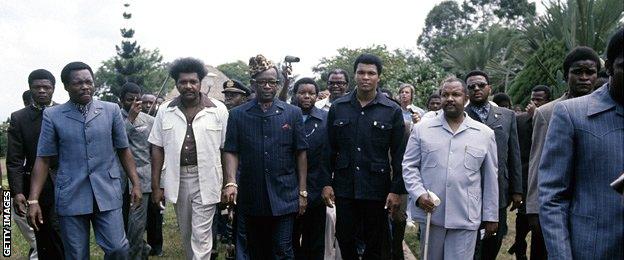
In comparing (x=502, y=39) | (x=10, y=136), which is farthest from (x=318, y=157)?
(x=502, y=39)

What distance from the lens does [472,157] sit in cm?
483

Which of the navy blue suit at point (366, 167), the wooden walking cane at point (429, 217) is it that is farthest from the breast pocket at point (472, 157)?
the navy blue suit at point (366, 167)

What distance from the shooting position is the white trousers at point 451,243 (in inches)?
190

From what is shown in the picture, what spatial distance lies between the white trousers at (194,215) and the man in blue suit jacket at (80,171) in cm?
72

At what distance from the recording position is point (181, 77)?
5855 mm

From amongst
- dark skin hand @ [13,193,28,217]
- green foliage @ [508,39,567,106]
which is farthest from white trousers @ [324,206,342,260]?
green foliage @ [508,39,567,106]

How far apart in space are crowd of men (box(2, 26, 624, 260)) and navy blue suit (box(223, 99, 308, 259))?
10 mm

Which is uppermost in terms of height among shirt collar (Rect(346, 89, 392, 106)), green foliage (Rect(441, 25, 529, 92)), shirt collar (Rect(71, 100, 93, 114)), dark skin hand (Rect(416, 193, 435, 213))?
green foliage (Rect(441, 25, 529, 92))

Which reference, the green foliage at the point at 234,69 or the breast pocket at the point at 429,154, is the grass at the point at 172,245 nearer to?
the breast pocket at the point at 429,154

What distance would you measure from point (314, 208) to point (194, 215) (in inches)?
47.5

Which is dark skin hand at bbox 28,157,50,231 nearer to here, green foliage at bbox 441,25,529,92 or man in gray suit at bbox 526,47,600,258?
man in gray suit at bbox 526,47,600,258

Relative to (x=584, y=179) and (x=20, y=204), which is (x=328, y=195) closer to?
(x=20, y=204)

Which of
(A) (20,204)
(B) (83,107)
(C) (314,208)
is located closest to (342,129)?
(C) (314,208)

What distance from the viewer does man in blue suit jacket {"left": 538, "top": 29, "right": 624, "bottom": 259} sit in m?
2.66
